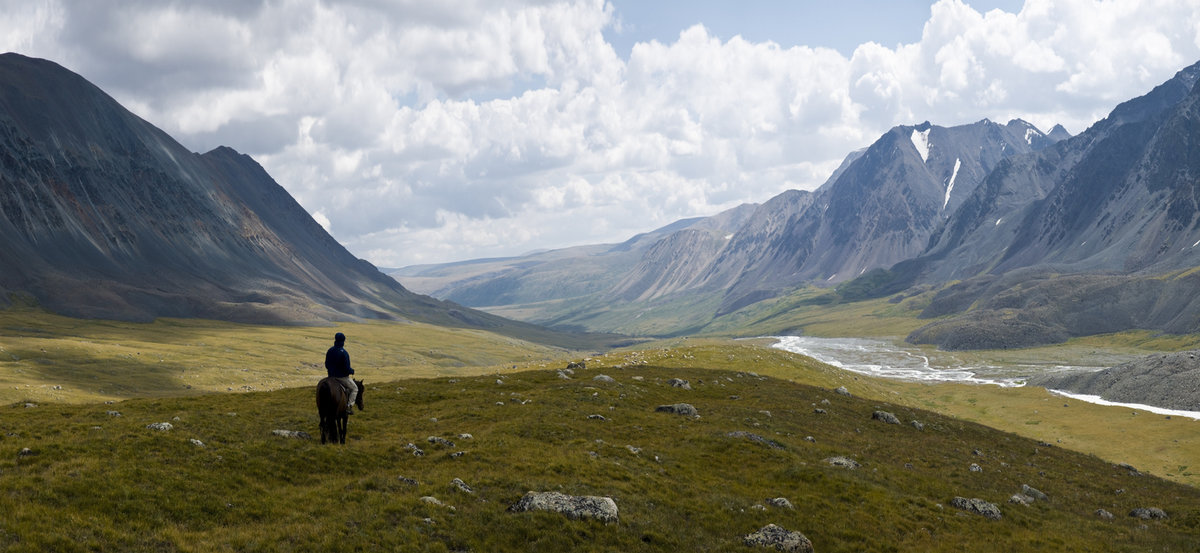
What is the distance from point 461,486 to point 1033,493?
31.9 metres

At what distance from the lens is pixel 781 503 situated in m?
29.4

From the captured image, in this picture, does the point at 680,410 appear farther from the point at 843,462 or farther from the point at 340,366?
the point at 340,366

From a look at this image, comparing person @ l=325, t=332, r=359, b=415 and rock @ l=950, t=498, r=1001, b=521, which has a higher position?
person @ l=325, t=332, r=359, b=415

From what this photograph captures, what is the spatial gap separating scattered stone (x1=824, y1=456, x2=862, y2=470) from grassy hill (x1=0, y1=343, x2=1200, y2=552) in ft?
4.20

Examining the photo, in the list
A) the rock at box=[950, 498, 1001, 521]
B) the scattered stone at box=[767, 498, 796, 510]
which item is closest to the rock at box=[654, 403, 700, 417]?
the scattered stone at box=[767, 498, 796, 510]

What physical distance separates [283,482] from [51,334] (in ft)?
660

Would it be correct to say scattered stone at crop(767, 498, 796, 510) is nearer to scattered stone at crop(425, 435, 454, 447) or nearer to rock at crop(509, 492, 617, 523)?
rock at crop(509, 492, 617, 523)

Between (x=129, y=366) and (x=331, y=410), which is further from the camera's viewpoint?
(x=129, y=366)

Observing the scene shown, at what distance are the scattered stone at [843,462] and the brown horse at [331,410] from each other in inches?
1019

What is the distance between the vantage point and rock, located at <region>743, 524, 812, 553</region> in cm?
2469

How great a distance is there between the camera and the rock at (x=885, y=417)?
56250 millimetres

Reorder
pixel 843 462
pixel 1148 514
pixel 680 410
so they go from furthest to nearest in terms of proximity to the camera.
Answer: pixel 680 410, pixel 843 462, pixel 1148 514

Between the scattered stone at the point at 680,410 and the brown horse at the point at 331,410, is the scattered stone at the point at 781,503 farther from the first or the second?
the brown horse at the point at 331,410

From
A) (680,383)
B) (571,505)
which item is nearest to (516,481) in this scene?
(571,505)
